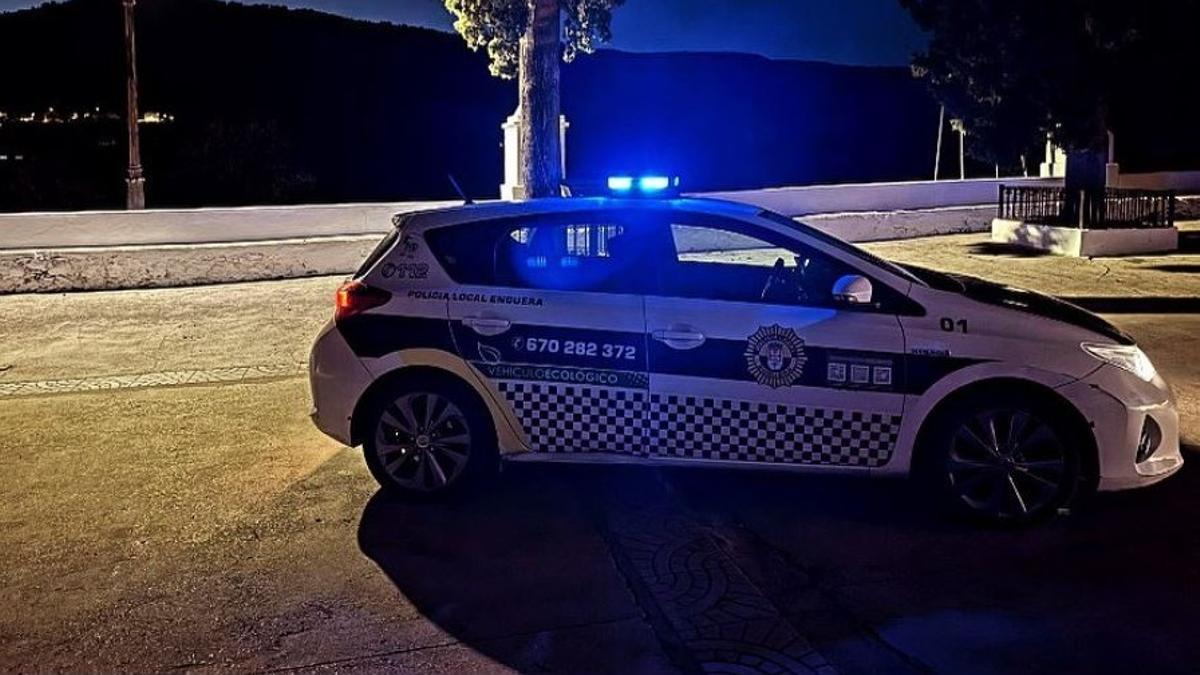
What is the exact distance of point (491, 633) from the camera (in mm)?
4480

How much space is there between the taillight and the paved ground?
3.14 feet

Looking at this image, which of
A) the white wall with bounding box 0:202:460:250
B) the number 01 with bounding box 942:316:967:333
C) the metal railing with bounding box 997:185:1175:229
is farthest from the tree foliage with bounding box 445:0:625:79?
the number 01 with bounding box 942:316:967:333

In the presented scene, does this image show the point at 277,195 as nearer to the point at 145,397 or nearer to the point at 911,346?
the point at 145,397

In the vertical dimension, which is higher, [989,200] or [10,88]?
[10,88]

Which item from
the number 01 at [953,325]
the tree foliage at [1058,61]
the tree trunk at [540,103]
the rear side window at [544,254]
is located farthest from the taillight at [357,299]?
the tree foliage at [1058,61]

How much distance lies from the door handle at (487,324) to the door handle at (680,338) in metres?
0.72

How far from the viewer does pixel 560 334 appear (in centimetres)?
570

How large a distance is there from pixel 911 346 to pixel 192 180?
1211 inches

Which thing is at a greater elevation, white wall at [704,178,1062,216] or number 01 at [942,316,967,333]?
white wall at [704,178,1062,216]

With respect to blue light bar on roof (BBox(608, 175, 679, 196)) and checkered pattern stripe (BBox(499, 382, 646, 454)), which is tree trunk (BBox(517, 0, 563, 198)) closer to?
blue light bar on roof (BBox(608, 175, 679, 196))

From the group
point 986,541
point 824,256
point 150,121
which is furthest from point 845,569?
point 150,121

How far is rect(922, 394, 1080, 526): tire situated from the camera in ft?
18.0

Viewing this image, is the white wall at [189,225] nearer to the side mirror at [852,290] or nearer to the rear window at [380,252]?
the rear window at [380,252]

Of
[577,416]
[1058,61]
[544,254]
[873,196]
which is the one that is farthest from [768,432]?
[873,196]
